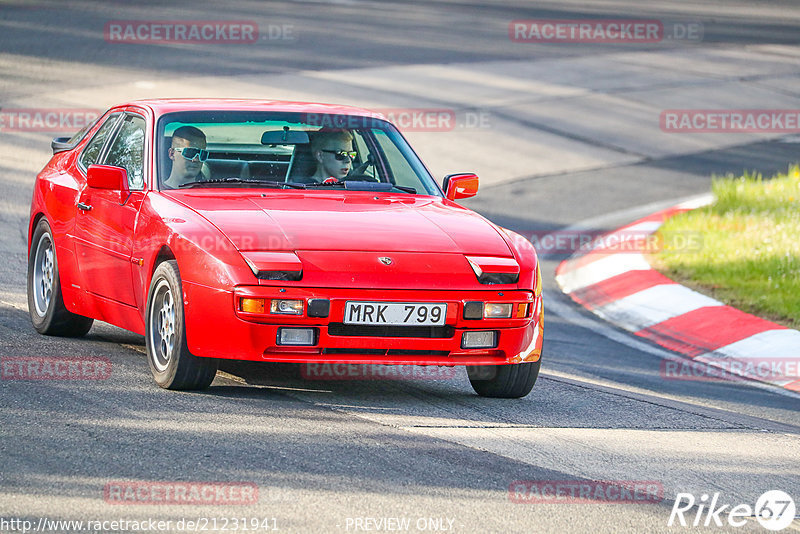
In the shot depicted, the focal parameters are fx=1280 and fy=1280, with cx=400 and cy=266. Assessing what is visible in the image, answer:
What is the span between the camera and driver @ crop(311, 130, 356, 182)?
7.21 meters

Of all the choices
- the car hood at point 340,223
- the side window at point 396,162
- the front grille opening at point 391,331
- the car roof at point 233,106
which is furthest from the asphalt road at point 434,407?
the car roof at point 233,106

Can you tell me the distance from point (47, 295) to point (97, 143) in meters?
0.96

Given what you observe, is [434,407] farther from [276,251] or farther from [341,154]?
[341,154]

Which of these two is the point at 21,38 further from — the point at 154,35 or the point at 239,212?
the point at 239,212

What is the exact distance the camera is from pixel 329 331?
5.76 metres

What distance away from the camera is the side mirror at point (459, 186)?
7375 millimetres

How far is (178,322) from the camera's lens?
19.4ft

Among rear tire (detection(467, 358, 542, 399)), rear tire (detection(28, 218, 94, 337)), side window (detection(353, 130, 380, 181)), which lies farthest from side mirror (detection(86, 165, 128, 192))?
rear tire (detection(467, 358, 542, 399))

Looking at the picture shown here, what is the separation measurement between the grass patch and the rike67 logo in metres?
4.42

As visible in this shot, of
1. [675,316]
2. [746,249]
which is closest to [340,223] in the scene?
[675,316]

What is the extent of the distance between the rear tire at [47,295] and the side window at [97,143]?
1.50 feet

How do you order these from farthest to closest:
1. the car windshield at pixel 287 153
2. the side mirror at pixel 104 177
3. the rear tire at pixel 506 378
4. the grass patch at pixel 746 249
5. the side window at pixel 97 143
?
the grass patch at pixel 746 249 < the side window at pixel 97 143 < the car windshield at pixel 287 153 < the side mirror at pixel 104 177 < the rear tire at pixel 506 378

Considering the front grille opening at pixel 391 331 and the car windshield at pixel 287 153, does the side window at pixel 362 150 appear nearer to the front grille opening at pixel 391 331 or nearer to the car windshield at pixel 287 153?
the car windshield at pixel 287 153

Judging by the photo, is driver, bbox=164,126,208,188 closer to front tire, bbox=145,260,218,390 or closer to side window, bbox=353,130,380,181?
front tire, bbox=145,260,218,390
